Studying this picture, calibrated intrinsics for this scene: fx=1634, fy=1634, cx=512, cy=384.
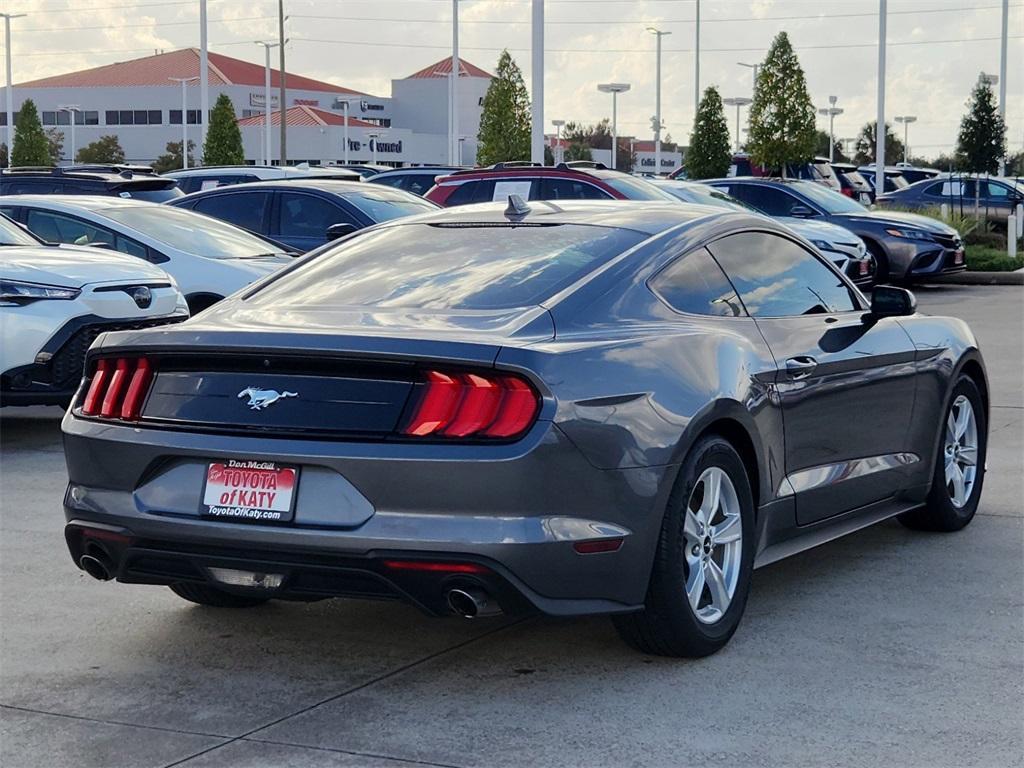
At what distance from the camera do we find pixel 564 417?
4.65 meters

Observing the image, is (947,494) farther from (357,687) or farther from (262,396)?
(262,396)

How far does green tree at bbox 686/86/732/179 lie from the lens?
41438mm

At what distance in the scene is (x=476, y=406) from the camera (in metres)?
4.63

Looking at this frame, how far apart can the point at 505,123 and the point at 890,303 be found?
129ft

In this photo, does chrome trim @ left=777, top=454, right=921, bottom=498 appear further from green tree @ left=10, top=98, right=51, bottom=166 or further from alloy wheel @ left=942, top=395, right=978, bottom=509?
green tree @ left=10, top=98, right=51, bottom=166

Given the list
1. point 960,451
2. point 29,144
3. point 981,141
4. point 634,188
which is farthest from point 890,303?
point 29,144

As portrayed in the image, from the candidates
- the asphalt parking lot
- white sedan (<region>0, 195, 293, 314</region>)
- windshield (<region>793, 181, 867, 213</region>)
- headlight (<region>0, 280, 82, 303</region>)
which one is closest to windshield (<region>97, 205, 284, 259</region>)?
white sedan (<region>0, 195, 293, 314</region>)

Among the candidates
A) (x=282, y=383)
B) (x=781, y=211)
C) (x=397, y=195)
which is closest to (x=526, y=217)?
(x=282, y=383)

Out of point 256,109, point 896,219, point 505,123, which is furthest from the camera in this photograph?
point 256,109

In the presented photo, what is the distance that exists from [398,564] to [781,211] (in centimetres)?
1754

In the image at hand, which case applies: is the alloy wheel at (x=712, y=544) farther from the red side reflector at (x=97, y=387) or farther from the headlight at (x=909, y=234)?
the headlight at (x=909, y=234)

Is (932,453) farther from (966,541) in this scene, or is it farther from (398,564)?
(398,564)

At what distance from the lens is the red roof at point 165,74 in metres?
121

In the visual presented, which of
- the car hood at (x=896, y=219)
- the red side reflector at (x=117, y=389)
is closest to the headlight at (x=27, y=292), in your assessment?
the red side reflector at (x=117, y=389)
